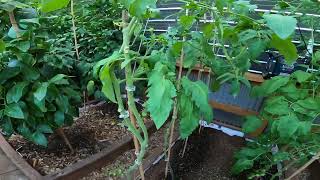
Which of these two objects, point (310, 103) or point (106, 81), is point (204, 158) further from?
point (106, 81)

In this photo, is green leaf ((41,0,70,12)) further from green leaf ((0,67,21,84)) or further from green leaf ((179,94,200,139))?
green leaf ((0,67,21,84))

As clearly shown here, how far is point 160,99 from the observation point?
64cm

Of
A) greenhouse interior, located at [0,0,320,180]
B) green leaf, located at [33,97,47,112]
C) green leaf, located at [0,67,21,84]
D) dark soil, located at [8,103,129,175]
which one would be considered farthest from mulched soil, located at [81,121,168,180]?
green leaf, located at [0,67,21,84]

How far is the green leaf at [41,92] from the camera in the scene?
3.54 ft

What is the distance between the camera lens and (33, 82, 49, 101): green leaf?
1.08 meters

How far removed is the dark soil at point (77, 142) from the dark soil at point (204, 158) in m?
0.36

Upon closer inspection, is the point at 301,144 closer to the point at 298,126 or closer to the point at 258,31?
the point at 298,126

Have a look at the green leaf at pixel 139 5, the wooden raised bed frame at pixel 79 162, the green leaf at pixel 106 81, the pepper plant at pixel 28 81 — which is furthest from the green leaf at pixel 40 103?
the green leaf at pixel 139 5

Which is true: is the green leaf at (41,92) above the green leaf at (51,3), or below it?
below

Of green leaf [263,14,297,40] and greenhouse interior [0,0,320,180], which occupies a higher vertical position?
green leaf [263,14,297,40]

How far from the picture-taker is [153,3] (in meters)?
0.54

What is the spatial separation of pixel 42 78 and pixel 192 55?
2.17ft

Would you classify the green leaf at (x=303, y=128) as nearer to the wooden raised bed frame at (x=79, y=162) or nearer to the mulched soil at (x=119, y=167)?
the mulched soil at (x=119, y=167)

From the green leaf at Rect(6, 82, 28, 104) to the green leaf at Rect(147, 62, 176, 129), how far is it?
68 centimetres
